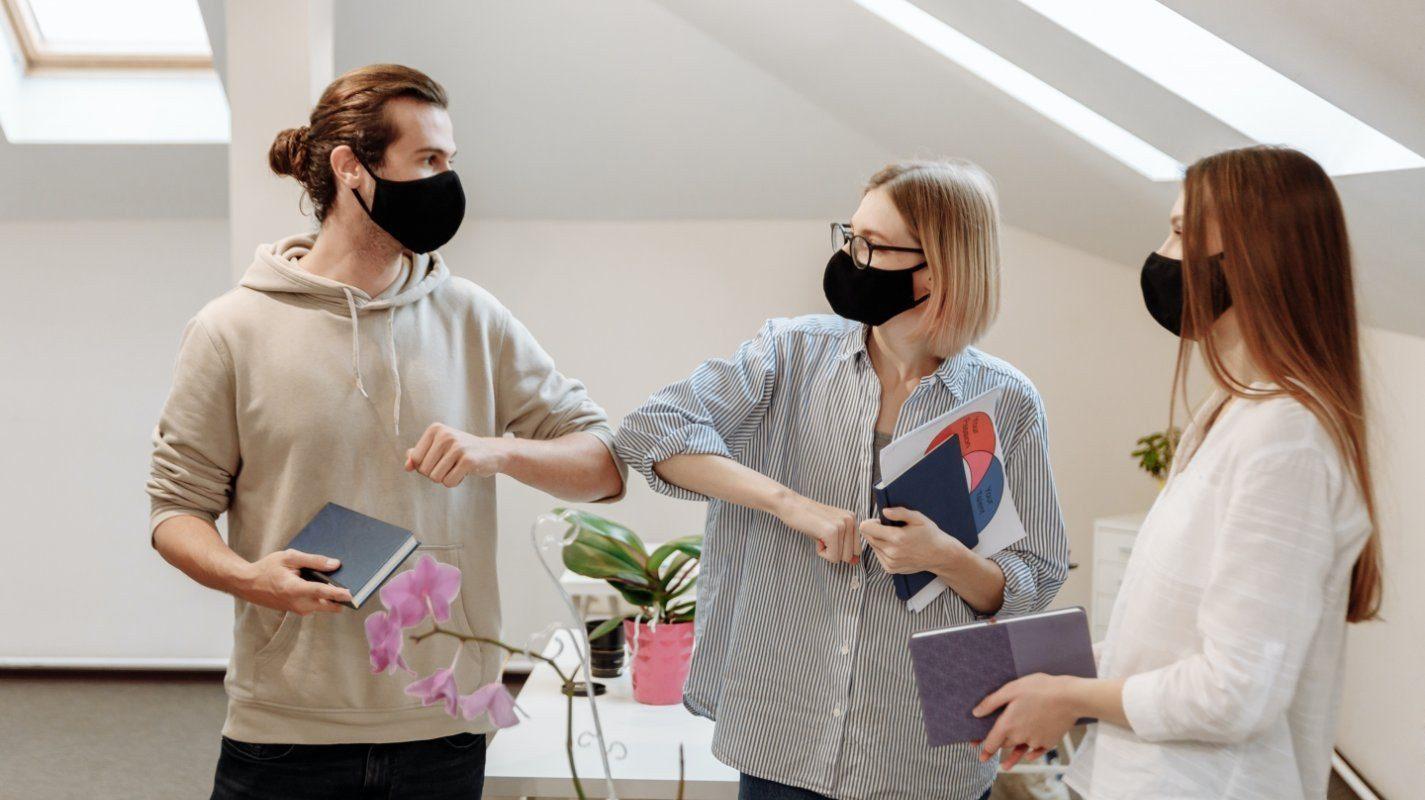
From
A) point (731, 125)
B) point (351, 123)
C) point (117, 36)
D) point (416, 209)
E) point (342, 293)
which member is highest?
point (117, 36)

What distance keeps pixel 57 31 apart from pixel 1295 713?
4.70 meters

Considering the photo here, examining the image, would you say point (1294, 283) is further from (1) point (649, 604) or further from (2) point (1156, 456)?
(2) point (1156, 456)

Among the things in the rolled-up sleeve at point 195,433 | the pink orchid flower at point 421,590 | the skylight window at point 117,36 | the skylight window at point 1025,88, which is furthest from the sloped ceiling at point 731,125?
the pink orchid flower at point 421,590

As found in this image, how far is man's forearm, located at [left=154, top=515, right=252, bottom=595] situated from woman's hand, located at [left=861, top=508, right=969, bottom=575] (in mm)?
740

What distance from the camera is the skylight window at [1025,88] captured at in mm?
3459

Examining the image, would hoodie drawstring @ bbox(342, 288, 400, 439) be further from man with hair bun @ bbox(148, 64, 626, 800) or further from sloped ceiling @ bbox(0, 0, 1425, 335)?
sloped ceiling @ bbox(0, 0, 1425, 335)

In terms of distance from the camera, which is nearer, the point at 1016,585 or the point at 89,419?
the point at 1016,585

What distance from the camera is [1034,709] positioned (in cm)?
120

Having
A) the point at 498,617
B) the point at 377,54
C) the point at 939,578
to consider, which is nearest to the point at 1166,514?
the point at 939,578

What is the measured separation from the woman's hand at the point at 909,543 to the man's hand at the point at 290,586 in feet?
1.98

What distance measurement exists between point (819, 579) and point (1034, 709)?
36 centimetres

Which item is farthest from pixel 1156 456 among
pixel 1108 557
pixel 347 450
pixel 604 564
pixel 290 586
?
pixel 290 586

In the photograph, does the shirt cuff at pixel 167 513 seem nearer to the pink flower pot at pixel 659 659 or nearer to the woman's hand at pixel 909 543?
the woman's hand at pixel 909 543

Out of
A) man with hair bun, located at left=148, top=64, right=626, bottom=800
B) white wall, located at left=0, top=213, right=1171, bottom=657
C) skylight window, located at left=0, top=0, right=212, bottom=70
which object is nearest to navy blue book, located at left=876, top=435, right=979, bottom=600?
man with hair bun, located at left=148, top=64, right=626, bottom=800
